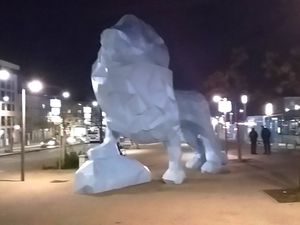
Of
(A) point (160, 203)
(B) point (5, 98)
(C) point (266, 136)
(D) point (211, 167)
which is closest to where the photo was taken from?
(A) point (160, 203)

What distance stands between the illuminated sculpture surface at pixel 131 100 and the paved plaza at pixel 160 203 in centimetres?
68

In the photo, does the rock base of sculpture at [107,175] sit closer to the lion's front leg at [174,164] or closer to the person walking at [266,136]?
the lion's front leg at [174,164]

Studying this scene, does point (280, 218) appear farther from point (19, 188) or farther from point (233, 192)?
point (19, 188)

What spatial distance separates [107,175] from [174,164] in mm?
2669

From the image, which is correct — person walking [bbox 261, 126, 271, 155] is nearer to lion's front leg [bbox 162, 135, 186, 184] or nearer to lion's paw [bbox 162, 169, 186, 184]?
lion's front leg [bbox 162, 135, 186, 184]

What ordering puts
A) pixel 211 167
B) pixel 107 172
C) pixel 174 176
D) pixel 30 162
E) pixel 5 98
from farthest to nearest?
pixel 5 98 → pixel 30 162 → pixel 211 167 → pixel 174 176 → pixel 107 172

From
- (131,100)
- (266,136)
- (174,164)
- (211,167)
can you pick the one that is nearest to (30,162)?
(266,136)

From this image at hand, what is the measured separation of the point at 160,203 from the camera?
48.6 feet

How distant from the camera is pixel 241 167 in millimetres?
25891

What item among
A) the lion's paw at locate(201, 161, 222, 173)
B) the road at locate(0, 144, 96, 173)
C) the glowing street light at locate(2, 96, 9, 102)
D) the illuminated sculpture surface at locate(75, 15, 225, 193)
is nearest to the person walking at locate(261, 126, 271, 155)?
the lion's paw at locate(201, 161, 222, 173)

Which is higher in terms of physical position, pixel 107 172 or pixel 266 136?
pixel 266 136

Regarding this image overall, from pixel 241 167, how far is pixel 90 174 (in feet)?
33.5

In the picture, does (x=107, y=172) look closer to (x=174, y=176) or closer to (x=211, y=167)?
(x=174, y=176)

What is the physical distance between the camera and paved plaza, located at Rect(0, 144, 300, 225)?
1233cm
